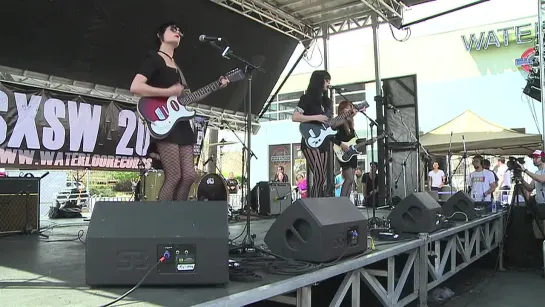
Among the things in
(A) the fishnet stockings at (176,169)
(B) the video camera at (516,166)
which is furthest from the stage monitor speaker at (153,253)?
(B) the video camera at (516,166)

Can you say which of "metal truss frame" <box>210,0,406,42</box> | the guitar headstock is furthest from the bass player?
"metal truss frame" <box>210,0,406,42</box>

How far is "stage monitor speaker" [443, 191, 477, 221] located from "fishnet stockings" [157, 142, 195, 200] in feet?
10.6

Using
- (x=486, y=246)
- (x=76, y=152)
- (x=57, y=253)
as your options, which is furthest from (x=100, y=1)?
(x=486, y=246)

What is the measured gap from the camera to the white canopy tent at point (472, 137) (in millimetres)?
9586

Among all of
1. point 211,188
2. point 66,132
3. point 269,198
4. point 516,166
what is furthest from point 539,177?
point 66,132

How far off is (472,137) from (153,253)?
9.48 metres

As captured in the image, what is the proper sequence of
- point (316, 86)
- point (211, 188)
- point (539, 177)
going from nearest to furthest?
point (316, 86)
point (539, 177)
point (211, 188)

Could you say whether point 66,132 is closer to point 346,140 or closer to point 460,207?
point 346,140

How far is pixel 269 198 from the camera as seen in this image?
287 inches

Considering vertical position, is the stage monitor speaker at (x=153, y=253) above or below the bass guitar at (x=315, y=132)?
below

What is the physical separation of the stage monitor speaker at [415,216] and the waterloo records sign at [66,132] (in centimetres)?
439

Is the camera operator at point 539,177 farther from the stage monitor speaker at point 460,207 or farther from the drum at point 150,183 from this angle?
the drum at point 150,183

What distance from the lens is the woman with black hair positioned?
3721mm

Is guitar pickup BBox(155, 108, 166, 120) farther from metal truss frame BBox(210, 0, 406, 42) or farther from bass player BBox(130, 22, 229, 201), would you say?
metal truss frame BBox(210, 0, 406, 42)
